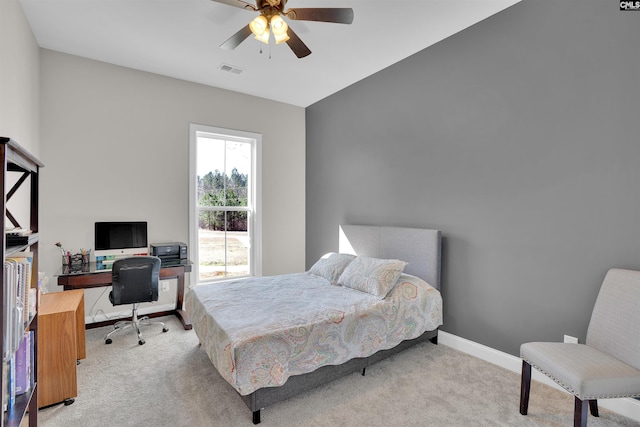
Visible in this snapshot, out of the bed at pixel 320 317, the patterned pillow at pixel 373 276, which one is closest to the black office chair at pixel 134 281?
the bed at pixel 320 317

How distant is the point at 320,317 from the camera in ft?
7.34

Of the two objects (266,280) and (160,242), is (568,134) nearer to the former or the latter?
(266,280)

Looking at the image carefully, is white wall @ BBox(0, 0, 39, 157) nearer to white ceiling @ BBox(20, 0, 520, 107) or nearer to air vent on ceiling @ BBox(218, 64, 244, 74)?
white ceiling @ BBox(20, 0, 520, 107)

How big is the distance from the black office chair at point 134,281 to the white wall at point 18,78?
1326mm

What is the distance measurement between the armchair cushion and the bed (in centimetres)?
101

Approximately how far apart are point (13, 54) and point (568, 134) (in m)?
4.17

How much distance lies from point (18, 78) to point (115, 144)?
1142 mm

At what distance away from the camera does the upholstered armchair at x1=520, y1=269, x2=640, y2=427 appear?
1597 millimetres

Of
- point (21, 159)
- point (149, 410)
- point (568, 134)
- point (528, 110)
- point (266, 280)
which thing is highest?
point (528, 110)

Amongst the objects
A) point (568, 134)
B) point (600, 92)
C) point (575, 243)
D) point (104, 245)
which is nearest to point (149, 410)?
point (104, 245)

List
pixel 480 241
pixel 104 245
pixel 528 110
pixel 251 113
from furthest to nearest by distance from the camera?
pixel 251 113 → pixel 104 245 → pixel 480 241 → pixel 528 110

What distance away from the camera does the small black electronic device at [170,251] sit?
142 inches

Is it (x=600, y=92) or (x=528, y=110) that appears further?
(x=528, y=110)

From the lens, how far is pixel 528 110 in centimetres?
249
